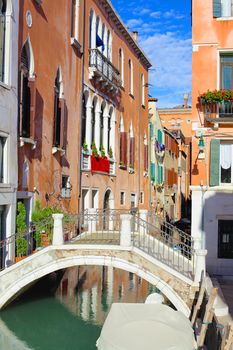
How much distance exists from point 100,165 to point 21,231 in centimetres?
787

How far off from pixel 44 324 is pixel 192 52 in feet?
29.3

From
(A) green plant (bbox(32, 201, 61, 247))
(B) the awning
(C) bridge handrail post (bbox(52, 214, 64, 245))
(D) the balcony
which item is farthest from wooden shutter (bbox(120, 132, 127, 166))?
(B) the awning

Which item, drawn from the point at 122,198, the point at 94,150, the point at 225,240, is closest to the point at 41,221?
the point at 225,240

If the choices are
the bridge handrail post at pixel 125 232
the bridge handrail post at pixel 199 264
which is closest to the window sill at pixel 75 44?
the bridge handrail post at pixel 125 232

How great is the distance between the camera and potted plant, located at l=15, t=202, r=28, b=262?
11.8m

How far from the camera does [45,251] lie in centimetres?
1109

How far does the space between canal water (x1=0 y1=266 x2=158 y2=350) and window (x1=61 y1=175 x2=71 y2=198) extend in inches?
94.2

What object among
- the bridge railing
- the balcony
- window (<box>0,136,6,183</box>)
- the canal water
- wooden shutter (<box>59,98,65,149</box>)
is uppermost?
the balcony

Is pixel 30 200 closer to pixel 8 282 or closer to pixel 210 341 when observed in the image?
pixel 8 282

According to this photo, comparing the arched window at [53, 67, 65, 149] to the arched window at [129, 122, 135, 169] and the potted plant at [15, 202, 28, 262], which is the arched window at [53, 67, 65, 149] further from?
the arched window at [129, 122, 135, 169]

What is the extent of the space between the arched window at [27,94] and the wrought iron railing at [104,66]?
5.17 meters

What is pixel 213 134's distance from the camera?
15133 mm

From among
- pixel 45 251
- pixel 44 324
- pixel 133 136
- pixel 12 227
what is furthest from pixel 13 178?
pixel 133 136

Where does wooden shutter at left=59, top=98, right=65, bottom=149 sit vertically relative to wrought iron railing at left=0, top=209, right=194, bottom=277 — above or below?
above
